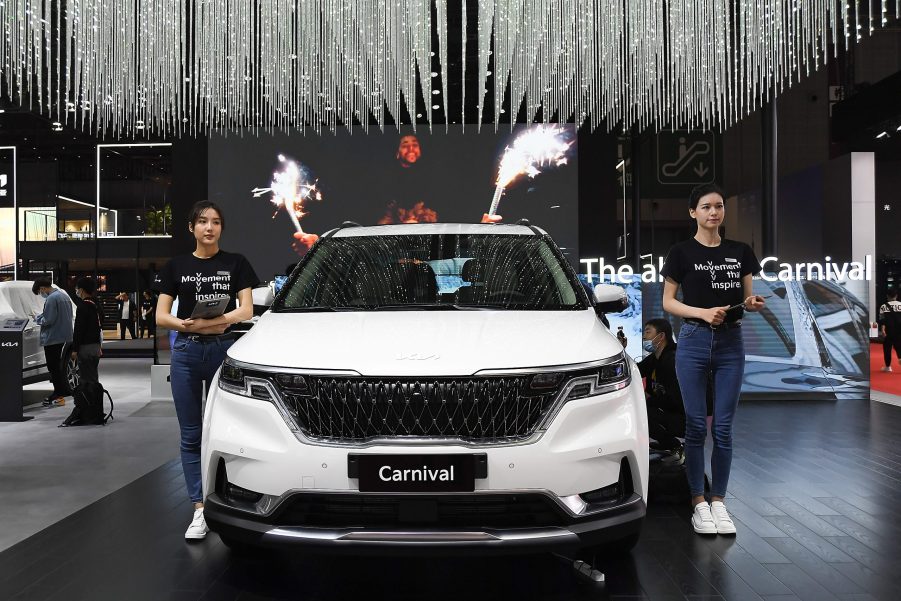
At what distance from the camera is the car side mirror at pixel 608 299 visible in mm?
3135

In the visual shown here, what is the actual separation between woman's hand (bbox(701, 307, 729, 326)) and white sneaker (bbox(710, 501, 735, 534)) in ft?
3.32

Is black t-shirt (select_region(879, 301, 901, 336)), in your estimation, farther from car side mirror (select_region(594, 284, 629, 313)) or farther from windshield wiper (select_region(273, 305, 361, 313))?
windshield wiper (select_region(273, 305, 361, 313))

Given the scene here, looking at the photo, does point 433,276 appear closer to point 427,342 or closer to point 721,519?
point 427,342

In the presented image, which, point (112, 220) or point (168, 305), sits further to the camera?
point (112, 220)

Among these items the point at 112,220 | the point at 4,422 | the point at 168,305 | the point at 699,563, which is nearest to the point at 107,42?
the point at 4,422

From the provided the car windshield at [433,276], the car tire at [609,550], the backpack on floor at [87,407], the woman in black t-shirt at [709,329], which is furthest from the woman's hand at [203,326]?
the backpack on floor at [87,407]

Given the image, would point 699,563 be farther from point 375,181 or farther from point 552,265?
point 375,181

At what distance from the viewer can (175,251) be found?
14.9 metres

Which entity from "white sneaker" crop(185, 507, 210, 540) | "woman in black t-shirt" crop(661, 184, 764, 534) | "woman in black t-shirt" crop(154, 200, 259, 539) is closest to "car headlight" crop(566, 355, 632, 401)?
"woman in black t-shirt" crop(661, 184, 764, 534)

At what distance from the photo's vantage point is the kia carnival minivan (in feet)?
7.39

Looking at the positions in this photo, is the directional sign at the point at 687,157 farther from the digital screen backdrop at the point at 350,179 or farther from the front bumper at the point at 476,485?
the front bumper at the point at 476,485

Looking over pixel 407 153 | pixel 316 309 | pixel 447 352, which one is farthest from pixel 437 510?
pixel 407 153

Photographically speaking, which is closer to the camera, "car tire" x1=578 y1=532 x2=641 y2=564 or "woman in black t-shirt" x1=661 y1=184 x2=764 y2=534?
"car tire" x1=578 y1=532 x2=641 y2=564

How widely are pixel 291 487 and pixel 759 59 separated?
23.2 ft
